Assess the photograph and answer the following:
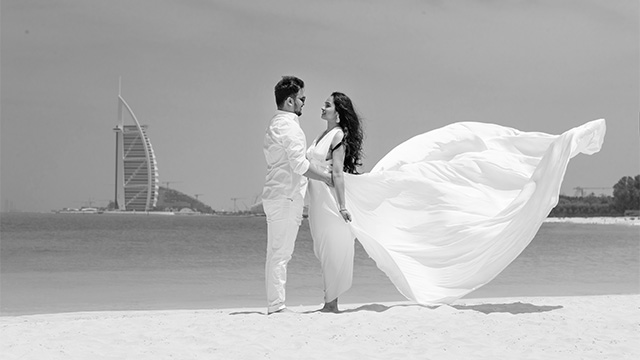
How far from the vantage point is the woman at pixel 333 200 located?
5.84m

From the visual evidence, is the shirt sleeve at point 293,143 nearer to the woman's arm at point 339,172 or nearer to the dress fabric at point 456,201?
the woman's arm at point 339,172

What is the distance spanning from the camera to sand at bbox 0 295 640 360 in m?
4.69

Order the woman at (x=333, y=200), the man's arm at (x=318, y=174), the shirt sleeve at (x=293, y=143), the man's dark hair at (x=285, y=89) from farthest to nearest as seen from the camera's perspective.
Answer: the woman at (x=333, y=200) → the man's dark hair at (x=285, y=89) → the man's arm at (x=318, y=174) → the shirt sleeve at (x=293, y=143)

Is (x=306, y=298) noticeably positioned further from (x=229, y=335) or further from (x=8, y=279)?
(x=8, y=279)

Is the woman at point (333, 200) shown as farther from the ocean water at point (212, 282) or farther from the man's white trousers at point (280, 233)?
the ocean water at point (212, 282)

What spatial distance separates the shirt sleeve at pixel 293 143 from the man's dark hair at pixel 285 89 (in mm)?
216

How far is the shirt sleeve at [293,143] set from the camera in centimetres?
551

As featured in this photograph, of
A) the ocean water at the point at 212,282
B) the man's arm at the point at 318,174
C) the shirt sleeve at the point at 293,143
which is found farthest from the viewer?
the ocean water at the point at 212,282

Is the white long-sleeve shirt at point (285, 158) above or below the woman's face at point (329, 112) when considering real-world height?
below

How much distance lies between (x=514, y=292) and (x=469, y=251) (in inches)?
238

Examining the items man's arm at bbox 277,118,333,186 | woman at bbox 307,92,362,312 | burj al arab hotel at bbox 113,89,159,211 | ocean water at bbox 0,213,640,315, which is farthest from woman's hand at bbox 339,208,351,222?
burj al arab hotel at bbox 113,89,159,211

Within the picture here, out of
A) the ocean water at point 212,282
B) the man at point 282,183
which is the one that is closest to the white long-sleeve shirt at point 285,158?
the man at point 282,183

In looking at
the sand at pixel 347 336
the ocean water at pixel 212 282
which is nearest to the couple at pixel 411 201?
the sand at pixel 347 336

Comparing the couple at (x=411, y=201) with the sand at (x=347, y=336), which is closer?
the sand at (x=347, y=336)
